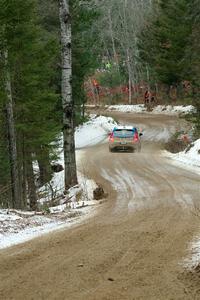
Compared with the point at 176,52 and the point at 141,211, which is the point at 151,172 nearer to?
the point at 141,211

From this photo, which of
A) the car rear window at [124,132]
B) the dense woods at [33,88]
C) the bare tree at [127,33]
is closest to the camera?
the dense woods at [33,88]

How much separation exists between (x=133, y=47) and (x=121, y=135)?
49936mm

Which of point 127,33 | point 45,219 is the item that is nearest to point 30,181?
point 45,219

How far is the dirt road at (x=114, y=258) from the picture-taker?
4.96 m

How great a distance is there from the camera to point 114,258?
6.18m

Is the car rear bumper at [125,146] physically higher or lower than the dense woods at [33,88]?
lower

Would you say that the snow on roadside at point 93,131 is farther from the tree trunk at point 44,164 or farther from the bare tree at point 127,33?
the bare tree at point 127,33

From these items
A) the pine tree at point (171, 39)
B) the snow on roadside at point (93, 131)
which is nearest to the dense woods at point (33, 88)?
the snow on roadside at point (93, 131)

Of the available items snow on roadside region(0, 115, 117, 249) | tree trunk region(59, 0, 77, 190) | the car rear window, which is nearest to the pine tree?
the car rear window

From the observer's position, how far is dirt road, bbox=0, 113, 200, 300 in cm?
496

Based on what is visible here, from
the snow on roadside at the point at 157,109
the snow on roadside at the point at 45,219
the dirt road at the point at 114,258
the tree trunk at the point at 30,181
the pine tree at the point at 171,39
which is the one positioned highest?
the pine tree at the point at 171,39

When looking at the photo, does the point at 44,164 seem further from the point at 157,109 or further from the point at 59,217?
the point at 157,109

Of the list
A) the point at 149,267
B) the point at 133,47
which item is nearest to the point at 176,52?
the point at 133,47

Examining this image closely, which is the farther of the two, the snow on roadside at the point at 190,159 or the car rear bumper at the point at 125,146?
the car rear bumper at the point at 125,146
